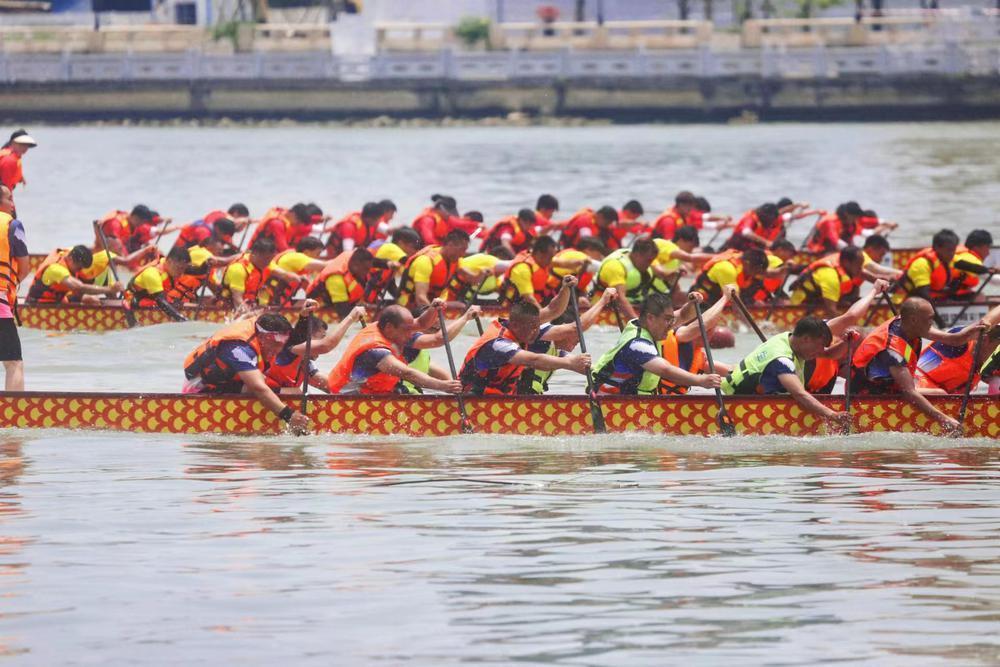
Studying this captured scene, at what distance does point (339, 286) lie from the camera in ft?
74.6

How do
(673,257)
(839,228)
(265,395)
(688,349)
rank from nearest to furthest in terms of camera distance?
1. (265,395)
2. (688,349)
3. (673,257)
4. (839,228)

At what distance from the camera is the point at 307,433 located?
1595 centimetres

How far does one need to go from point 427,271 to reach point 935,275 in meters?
5.57

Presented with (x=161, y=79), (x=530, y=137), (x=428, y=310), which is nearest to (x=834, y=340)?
(x=428, y=310)

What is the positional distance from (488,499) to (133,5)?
266ft

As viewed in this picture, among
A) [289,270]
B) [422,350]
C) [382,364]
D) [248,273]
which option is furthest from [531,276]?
[382,364]

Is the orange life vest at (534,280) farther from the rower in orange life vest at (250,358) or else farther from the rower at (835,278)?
the rower in orange life vest at (250,358)

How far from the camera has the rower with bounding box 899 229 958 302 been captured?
22.5 m

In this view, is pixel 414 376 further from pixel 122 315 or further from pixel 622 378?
Answer: pixel 122 315

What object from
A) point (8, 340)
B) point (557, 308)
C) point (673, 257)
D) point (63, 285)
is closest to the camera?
point (8, 340)

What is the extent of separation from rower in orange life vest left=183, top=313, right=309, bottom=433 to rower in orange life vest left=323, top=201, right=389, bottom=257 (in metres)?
10.1

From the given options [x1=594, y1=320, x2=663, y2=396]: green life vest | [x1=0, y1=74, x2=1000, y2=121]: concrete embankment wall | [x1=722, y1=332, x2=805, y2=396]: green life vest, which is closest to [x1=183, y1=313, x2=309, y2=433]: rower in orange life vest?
[x1=594, y1=320, x2=663, y2=396]: green life vest

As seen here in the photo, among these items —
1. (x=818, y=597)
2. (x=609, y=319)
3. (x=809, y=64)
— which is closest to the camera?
(x=818, y=597)

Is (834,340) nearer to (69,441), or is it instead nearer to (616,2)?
(69,441)
